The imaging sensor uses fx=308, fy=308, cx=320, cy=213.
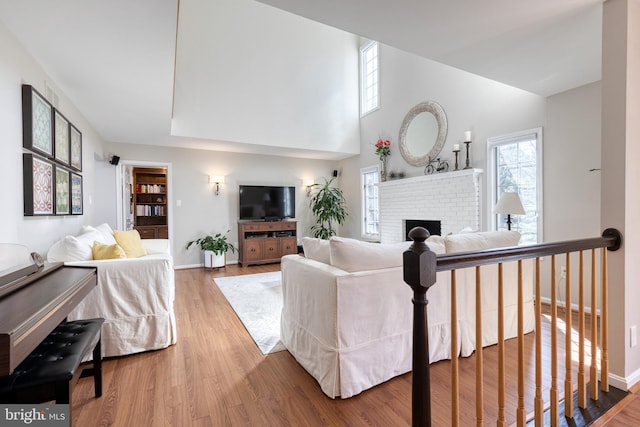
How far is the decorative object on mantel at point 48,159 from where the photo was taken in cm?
→ 224

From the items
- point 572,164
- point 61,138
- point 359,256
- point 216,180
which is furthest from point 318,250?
point 216,180

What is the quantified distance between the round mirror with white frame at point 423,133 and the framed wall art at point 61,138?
15.2ft

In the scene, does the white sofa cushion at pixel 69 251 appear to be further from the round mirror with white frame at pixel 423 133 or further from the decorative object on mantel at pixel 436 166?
the round mirror with white frame at pixel 423 133

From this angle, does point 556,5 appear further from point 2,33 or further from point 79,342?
point 2,33

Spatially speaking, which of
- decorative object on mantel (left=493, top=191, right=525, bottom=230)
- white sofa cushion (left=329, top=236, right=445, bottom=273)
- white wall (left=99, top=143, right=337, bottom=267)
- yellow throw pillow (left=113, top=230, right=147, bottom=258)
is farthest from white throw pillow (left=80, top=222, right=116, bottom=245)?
decorative object on mantel (left=493, top=191, right=525, bottom=230)

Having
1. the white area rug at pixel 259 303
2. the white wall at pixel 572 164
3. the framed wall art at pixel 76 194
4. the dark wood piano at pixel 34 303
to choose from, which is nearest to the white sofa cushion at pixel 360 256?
the white area rug at pixel 259 303

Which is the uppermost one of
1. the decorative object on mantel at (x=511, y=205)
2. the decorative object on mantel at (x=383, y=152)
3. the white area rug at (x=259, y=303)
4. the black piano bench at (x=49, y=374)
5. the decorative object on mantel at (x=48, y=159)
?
the decorative object on mantel at (x=383, y=152)

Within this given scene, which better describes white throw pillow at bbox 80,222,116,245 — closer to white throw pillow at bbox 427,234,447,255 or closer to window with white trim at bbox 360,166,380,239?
white throw pillow at bbox 427,234,447,255

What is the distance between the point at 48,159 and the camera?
2.62 meters

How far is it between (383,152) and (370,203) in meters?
1.24

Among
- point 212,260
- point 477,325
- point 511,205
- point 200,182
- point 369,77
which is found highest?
point 369,77

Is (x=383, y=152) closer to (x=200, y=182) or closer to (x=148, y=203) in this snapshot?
(x=200, y=182)

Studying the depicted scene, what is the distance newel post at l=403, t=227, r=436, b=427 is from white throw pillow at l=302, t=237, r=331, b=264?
111 cm

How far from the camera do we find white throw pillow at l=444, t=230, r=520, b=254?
7.35 ft
